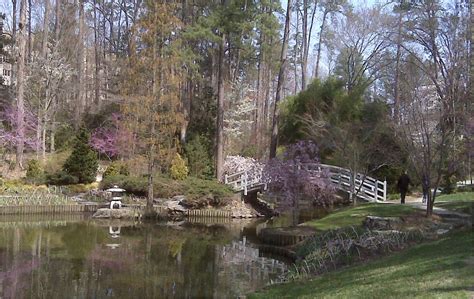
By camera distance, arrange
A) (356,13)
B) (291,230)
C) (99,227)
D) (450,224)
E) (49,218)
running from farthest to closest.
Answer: (356,13)
(49,218)
(99,227)
(291,230)
(450,224)

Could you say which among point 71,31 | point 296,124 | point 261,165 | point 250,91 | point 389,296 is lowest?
point 389,296

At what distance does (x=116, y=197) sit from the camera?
2338 centimetres

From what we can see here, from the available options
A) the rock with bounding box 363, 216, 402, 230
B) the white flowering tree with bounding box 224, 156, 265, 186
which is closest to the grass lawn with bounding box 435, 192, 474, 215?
the rock with bounding box 363, 216, 402, 230

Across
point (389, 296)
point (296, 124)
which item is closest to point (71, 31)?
point (296, 124)

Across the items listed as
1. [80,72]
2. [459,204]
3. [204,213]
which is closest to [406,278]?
[459,204]

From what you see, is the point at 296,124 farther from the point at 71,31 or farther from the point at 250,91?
the point at 71,31

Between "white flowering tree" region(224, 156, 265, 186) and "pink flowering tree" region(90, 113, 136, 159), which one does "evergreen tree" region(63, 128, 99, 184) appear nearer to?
"pink flowering tree" region(90, 113, 136, 159)

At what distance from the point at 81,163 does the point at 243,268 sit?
14.5 metres

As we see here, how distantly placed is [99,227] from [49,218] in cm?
293

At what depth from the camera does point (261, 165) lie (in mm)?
Result: 25234

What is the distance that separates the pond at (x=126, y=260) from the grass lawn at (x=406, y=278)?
214 cm

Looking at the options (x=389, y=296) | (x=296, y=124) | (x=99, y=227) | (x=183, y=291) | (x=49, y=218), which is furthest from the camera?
(x=296, y=124)

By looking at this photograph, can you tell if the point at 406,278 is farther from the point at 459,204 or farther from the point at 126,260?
the point at 459,204

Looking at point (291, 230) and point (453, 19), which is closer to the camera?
point (291, 230)
